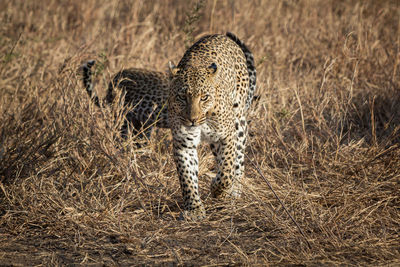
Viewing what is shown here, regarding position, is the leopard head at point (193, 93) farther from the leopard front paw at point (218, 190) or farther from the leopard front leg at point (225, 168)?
the leopard front paw at point (218, 190)

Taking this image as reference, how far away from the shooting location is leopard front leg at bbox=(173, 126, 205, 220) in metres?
4.72

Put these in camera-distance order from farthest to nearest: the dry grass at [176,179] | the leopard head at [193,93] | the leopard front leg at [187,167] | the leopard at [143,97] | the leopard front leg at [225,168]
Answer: the leopard at [143,97] < the leopard front leg at [225,168] < the leopard front leg at [187,167] < the leopard head at [193,93] < the dry grass at [176,179]

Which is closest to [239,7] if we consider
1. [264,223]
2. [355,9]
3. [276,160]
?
[355,9]

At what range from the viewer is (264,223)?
14.5 ft

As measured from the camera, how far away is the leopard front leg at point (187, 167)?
15.5 feet

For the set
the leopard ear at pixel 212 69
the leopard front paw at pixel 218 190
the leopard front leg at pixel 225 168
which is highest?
the leopard ear at pixel 212 69

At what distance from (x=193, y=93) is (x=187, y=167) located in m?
0.65

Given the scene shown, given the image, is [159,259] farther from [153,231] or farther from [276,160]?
[276,160]

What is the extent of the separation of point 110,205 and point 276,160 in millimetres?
2067

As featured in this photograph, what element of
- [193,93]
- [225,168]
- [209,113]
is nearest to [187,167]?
[225,168]

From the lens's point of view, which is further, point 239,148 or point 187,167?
point 239,148

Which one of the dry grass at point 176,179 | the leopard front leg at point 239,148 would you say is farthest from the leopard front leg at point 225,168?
the leopard front leg at point 239,148

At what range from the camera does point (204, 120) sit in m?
4.63

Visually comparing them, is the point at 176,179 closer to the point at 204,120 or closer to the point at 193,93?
the point at 204,120
